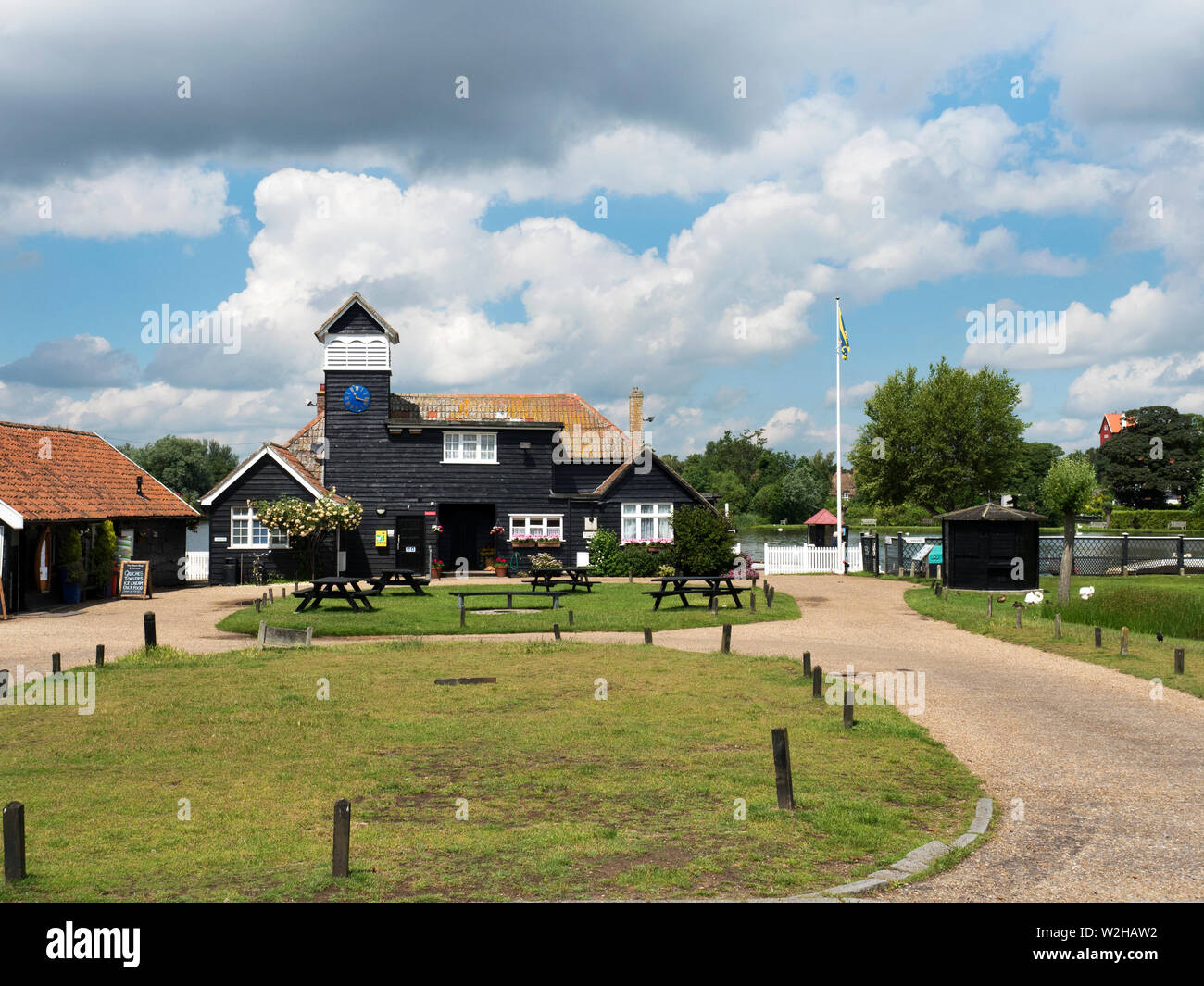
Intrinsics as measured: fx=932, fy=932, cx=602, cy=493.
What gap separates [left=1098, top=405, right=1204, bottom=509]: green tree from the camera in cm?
8894

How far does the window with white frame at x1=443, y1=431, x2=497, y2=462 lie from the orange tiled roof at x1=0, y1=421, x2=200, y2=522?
1019 cm

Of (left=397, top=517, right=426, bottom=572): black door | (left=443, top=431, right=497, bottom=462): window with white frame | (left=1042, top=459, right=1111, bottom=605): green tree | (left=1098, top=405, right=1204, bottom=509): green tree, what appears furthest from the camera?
(left=1098, top=405, right=1204, bottom=509): green tree

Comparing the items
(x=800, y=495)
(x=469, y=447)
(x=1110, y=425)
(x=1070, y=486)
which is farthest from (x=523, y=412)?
(x=1110, y=425)

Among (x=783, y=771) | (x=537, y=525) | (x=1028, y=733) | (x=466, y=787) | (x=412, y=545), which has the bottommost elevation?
(x=1028, y=733)

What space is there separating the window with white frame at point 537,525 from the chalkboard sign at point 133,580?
1440 centimetres

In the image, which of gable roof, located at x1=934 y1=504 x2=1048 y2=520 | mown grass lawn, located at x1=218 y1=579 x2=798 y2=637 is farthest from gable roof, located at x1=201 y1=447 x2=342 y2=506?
gable roof, located at x1=934 y1=504 x2=1048 y2=520

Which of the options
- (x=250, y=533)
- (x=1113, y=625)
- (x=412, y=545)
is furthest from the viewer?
(x=412, y=545)

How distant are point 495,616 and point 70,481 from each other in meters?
17.6

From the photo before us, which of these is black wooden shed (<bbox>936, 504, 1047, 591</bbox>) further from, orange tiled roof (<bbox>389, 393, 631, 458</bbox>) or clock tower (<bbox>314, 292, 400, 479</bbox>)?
clock tower (<bbox>314, 292, 400, 479</bbox>)

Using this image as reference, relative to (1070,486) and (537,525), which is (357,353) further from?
(1070,486)

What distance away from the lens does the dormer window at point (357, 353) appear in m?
39.1

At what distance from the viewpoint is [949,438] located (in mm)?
53406

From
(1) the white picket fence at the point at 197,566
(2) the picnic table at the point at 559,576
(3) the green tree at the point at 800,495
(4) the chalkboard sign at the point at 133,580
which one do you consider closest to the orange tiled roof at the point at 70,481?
(4) the chalkboard sign at the point at 133,580

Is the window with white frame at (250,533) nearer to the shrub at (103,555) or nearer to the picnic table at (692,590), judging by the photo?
the shrub at (103,555)
